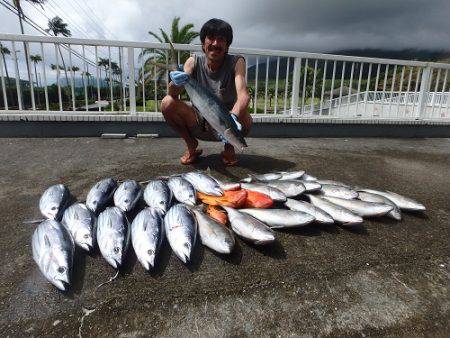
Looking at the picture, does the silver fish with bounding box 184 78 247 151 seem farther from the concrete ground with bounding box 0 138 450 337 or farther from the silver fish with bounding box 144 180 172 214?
the concrete ground with bounding box 0 138 450 337

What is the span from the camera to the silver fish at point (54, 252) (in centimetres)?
151

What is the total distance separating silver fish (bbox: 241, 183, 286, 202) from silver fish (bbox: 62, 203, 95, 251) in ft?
4.25

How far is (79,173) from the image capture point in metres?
3.24

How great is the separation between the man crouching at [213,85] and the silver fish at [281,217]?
3.67 ft

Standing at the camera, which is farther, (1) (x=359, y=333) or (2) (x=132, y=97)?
(2) (x=132, y=97)

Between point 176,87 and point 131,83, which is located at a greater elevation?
point 131,83

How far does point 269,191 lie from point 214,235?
0.76m

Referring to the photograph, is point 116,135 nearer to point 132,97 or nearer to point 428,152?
point 132,97

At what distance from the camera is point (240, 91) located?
313cm

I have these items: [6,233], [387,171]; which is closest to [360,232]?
[387,171]

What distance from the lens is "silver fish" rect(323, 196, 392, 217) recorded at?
A: 2.30 metres

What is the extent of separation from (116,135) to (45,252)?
3779mm

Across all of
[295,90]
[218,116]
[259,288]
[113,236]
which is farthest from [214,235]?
[295,90]

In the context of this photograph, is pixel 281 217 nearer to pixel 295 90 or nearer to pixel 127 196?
pixel 127 196
